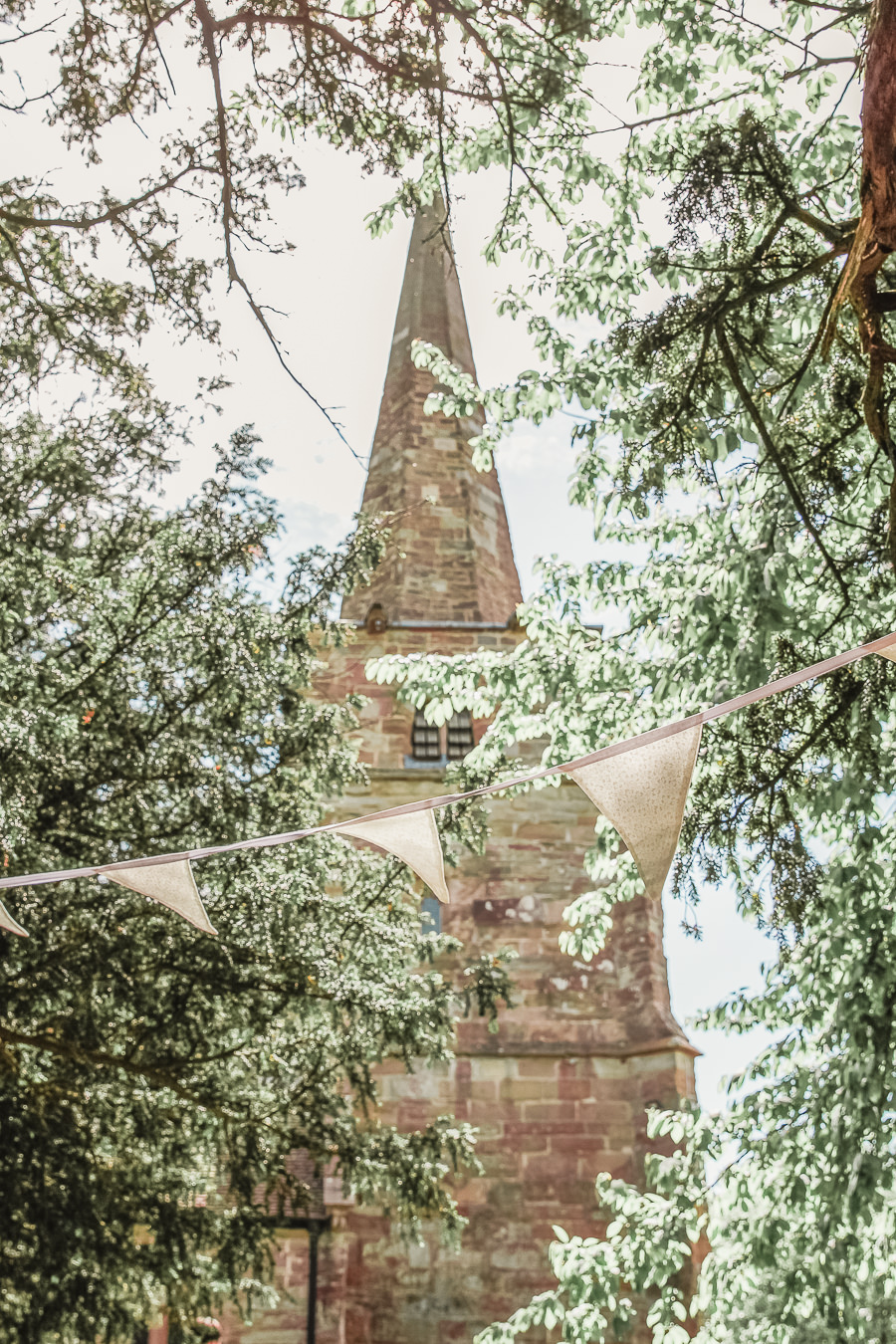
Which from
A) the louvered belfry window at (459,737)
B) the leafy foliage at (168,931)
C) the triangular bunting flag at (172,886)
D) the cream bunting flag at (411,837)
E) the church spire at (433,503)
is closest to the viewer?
the cream bunting flag at (411,837)

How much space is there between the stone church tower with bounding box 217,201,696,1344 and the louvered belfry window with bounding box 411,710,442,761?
0.05ft

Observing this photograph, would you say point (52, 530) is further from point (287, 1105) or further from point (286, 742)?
point (287, 1105)

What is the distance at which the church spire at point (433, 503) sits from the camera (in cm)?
1552

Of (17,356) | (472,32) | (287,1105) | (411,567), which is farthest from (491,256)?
(411,567)

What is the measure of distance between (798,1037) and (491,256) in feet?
13.5

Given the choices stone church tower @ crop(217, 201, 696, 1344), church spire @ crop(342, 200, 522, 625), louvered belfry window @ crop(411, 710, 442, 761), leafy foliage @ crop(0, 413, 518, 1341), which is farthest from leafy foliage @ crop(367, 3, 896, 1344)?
church spire @ crop(342, 200, 522, 625)

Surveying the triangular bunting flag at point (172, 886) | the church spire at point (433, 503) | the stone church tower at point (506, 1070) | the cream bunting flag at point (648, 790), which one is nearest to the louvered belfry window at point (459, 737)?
the stone church tower at point (506, 1070)

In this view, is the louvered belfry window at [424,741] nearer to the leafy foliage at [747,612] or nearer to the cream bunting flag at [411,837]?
the leafy foliage at [747,612]

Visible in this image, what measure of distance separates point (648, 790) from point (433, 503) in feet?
39.0

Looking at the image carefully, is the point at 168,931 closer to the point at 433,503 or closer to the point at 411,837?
the point at 411,837

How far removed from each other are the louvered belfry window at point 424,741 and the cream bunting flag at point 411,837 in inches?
361

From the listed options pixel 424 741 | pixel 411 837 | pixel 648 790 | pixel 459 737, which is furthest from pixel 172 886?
pixel 459 737

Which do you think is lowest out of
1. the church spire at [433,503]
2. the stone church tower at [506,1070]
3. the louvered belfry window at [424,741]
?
the stone church tower at [506,1070]

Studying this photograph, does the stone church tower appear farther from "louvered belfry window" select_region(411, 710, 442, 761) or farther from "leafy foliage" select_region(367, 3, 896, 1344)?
"leafy foliage" select_region(367, 3, 896, 1344)
